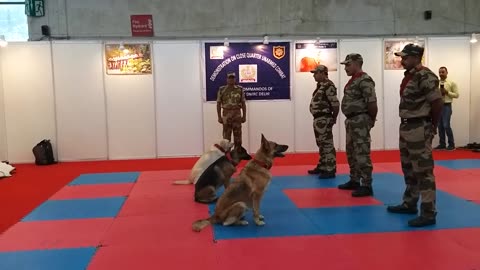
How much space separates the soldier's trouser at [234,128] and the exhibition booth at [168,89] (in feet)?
2.99

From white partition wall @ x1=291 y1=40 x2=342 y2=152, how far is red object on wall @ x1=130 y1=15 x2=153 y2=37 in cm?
379

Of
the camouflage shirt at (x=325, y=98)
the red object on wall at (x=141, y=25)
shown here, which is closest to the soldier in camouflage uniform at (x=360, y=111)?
the camouflage shirt at (x=325, y=98)

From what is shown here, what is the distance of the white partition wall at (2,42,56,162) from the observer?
36.9ft

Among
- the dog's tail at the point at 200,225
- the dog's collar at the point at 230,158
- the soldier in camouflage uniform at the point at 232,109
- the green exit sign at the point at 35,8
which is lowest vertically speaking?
the dog's tail at the point at 200,225

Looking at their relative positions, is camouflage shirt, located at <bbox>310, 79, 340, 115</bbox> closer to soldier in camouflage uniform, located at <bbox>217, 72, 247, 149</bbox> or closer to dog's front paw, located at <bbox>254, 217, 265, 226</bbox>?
dog's front paw, located at <bbox>254, 217, 265, 226</bbox>

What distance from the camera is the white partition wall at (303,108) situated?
39.7 feet

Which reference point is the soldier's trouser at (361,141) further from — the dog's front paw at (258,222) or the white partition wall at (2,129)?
the white partition wall at (2,129)

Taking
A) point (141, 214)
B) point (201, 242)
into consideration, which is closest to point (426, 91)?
point (201, 242)

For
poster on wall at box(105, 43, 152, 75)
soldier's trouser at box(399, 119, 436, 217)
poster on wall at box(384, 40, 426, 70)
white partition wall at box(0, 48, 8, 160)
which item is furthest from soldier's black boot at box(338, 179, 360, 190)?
white partition wall at box(0, 48, 8, 160)

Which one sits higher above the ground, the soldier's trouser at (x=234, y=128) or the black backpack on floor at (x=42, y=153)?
the soldier's trouser at (x=234, y=128)

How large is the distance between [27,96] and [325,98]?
24.8 feet

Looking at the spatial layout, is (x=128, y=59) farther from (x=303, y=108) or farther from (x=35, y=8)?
(x=303, y=108)

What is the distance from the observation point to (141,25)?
11.7m

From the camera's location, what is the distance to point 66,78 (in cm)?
1145
